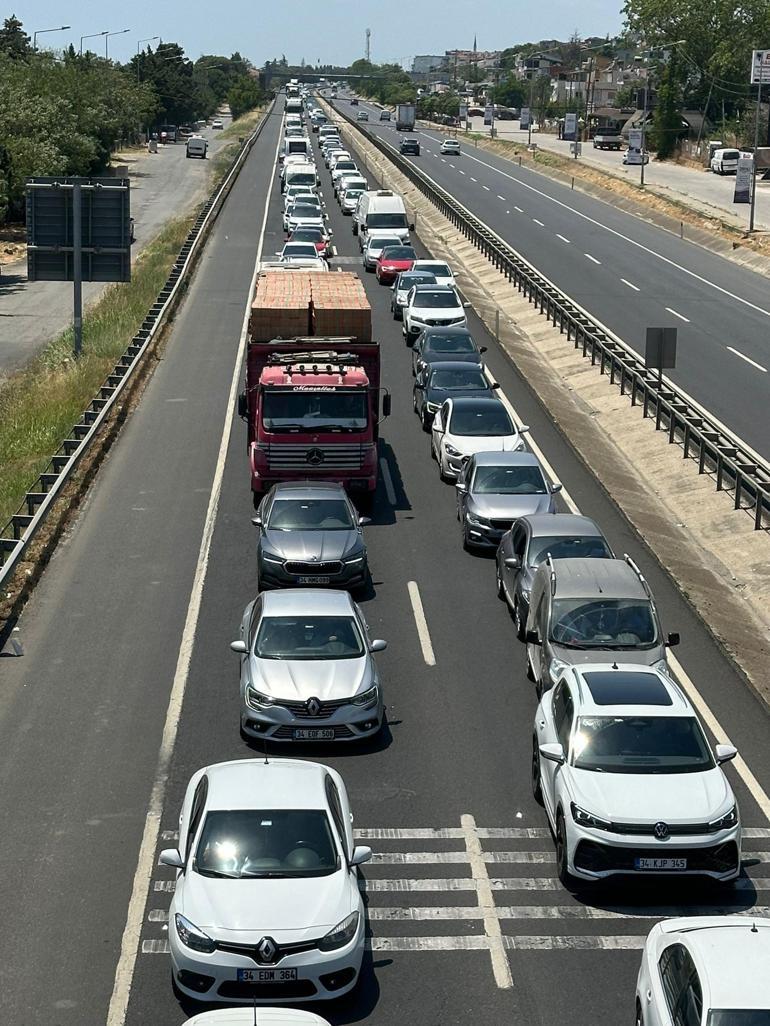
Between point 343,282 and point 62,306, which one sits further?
point 62,306

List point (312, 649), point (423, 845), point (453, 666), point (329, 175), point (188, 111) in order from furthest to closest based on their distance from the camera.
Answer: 1. point (188, 111)
2. point (329, 175)
3. point (453, 666)
4. point (312, 649)
5. point (423, 845)

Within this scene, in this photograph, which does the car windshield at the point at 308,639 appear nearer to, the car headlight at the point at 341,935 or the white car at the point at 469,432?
the car headlight at the point at 341,935

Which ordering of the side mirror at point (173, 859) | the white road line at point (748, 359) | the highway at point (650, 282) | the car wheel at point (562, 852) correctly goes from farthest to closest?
the white road line at point (748, 359) < the highway at point (650, 282) < the car wheel at point (562, 852) < the side mirror at point (173, 859)

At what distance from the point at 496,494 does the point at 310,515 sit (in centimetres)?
360

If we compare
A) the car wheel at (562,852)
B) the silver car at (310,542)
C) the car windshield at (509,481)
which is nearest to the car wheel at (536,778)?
the car wheel at (562,852)

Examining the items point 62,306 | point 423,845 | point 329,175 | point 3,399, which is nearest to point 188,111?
point 329,175

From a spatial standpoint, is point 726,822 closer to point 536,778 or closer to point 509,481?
point 536,778

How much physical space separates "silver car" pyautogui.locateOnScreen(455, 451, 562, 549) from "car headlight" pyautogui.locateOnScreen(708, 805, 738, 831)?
11.0 meters

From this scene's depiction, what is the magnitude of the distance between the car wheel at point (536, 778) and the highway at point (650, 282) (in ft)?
55.8

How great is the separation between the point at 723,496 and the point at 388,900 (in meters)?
15.2

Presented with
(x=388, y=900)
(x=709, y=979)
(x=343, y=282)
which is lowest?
(x=388, y=900)

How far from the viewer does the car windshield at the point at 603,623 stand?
17.2 metres

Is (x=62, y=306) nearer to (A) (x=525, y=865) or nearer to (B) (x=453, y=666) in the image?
(B) (x=453, y=666)

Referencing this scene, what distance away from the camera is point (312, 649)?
55.9ft
